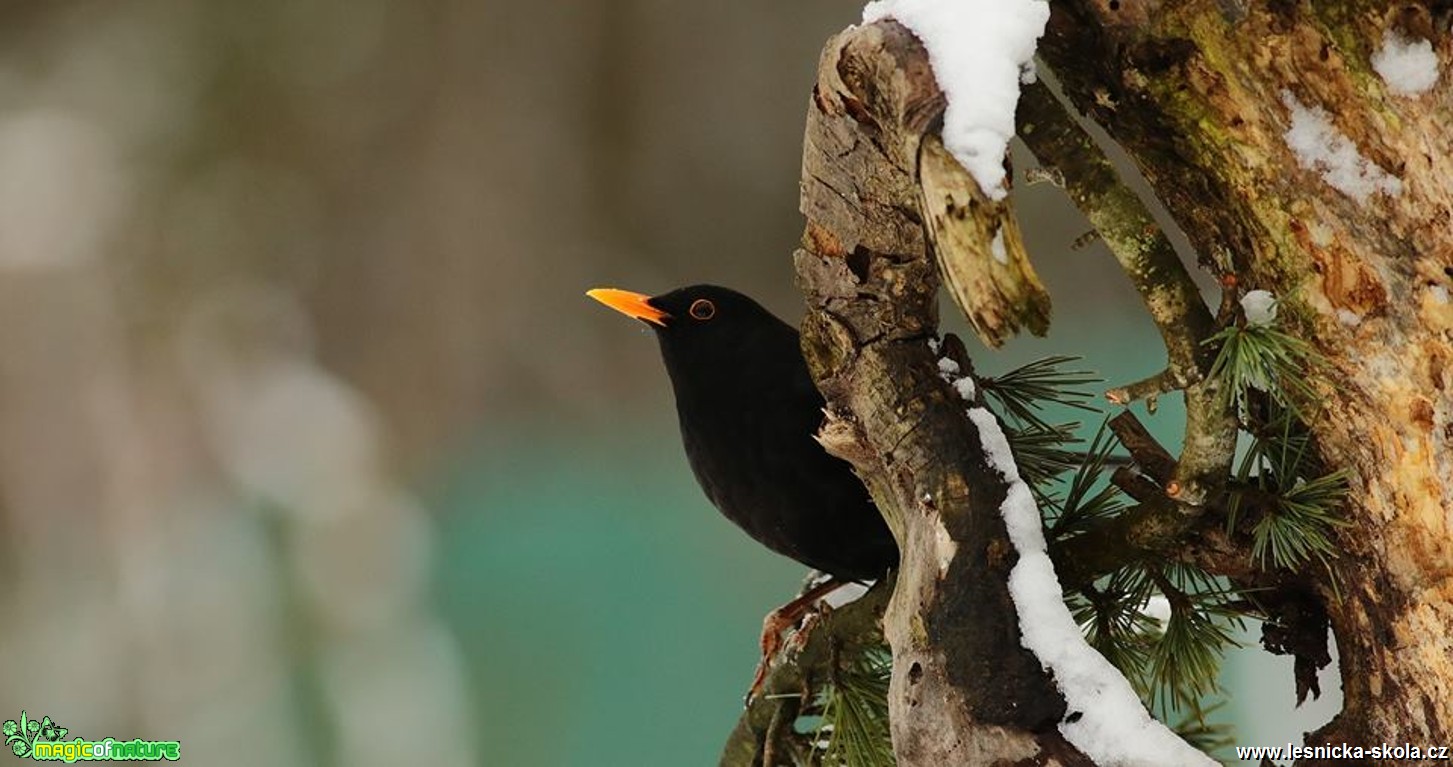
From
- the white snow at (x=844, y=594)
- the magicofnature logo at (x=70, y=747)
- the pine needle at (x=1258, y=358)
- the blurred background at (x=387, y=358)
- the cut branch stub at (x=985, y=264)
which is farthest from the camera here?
the blurred background at (x=387, y=358)

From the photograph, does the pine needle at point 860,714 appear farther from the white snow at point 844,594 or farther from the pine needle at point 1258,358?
the pine needle at point 1258,358

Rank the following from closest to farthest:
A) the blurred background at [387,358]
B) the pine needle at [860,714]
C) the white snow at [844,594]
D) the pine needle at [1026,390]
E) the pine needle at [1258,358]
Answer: the pine needle at [1258,358]
the pine needle at [1026,390]
the pine needle at [860,714]
the white snow at [844,594]
the blurred background at [387,358]

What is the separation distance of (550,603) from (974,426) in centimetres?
226

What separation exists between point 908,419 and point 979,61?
0.30 m

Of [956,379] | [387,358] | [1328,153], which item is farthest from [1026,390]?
[387,358]

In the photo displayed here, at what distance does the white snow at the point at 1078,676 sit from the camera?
36.8 inches

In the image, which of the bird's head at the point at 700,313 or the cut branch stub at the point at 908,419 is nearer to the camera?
the cut branch stub at the point at 908,419

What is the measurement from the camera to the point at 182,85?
3.25 metres

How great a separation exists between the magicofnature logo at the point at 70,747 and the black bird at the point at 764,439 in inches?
67.5

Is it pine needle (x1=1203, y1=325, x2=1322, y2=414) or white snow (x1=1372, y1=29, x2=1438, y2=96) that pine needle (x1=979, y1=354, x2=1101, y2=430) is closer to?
pine needle (x1=1203, y1=325, x2=1322, y2=414)

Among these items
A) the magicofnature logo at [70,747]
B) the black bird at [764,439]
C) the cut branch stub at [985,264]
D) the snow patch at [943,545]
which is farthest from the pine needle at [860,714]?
the magicofnature logo at [70,747]

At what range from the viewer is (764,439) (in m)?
1.42

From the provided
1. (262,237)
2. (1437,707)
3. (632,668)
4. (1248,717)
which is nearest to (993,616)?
(1437,707)

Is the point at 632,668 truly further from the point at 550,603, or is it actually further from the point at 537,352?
the point at 537,352
